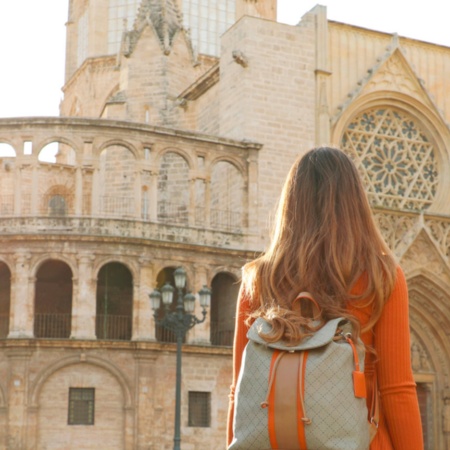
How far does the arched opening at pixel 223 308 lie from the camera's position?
30984mm

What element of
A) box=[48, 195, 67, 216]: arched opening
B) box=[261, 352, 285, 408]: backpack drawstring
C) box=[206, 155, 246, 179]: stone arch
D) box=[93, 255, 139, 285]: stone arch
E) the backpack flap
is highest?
box=[206, 155, 246, 179]: stone arch

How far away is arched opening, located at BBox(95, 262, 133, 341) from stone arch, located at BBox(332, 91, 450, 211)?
A: 27.7 ft

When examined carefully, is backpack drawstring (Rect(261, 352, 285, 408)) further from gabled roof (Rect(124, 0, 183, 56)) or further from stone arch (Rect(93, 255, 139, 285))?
gabled roof (Rect(124, 0, 183, 56))

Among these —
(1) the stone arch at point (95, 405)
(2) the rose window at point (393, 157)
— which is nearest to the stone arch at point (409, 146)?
(2) the rose window at point (393, 157)

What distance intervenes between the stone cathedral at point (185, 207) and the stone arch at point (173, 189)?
6cm

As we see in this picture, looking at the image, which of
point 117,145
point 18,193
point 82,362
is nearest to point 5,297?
point 18,193

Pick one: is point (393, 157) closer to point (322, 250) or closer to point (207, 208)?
point (207, 208)

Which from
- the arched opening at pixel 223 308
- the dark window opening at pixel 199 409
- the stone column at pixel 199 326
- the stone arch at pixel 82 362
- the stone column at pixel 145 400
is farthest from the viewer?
the arched opening at pixel 223 308

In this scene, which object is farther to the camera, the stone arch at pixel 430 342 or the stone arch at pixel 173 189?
the stone arch at pixel 173 189

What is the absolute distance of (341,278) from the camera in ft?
9.51

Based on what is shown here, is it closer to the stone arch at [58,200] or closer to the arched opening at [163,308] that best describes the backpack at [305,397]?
the arched opening at [163,308]

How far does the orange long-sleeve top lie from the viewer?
2.83 metres

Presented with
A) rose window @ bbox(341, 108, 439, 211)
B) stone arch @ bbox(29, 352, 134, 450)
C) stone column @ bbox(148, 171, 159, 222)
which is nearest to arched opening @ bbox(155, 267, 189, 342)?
stone column @ bbox(148, 171, 159, 222)

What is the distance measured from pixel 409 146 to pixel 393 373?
32.8 meters
